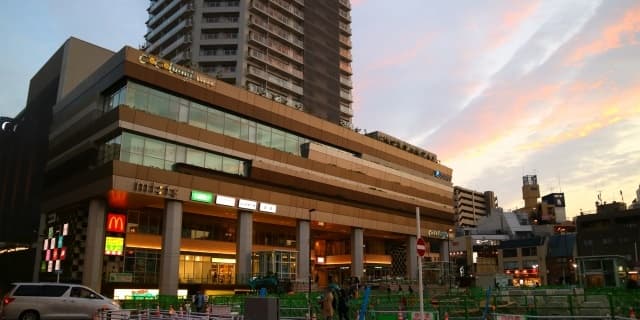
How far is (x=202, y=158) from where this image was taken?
55.1 meters

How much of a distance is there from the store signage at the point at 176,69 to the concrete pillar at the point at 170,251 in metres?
13.3

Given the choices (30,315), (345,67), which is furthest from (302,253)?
(345,67)

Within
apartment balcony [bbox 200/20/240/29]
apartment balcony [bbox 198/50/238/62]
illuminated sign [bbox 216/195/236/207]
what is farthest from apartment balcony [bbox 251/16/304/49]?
illuminated sign [bbox 216/195/236/207]

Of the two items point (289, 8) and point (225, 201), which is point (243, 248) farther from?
point (289, 8)

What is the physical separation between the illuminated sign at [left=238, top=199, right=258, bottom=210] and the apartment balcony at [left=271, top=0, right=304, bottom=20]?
50290mm

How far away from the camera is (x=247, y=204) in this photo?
57812 millimetres

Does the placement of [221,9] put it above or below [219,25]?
above

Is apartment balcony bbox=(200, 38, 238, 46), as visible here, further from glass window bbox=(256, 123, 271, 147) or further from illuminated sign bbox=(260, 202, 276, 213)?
illuminated sign bbox=(260, 202, 276, 213)

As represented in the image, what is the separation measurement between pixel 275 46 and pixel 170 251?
53606 millimetres

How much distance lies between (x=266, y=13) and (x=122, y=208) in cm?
5079

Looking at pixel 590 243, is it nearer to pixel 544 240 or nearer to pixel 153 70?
pixel 544 240

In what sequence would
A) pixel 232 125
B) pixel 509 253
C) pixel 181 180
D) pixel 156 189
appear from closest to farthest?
1. pixel 156 189
2. pixel 181 180
3. pixel 232 125
4. pixel 509 253

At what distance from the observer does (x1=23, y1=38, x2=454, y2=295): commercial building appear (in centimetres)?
5041

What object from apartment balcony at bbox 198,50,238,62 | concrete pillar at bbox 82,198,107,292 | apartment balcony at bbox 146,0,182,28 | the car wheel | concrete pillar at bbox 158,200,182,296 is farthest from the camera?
apartment balcony at bbox 146,0,182,28
